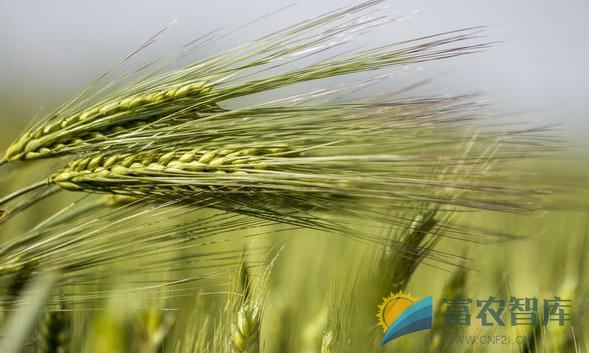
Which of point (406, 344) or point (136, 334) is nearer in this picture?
point (136, 334)

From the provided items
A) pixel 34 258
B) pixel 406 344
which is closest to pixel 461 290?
pixel 406 344

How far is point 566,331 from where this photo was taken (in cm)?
85

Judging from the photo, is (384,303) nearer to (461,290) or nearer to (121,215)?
(461,290)

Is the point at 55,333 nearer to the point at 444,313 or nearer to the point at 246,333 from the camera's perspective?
the point at 246,333

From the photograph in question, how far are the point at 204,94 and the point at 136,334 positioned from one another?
29cm

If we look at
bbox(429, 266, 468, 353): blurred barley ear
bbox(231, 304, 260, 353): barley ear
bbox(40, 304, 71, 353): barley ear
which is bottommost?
bbox(40, 304, 71, 353): barley ear

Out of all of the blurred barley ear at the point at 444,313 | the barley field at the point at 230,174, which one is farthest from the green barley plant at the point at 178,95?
the blurred barley ear at the point at 444,313

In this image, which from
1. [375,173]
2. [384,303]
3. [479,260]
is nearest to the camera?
[375,173]

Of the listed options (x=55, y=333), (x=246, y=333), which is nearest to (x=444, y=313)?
(x=246, y=333)

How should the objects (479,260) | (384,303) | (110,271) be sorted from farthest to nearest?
(479,260) < (384,303) < (110,271)

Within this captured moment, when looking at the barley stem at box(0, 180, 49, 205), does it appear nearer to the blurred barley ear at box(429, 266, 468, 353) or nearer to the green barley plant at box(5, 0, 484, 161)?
the green barley plant at box(5, 0, 484, 161)

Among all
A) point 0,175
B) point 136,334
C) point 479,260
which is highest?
point 479,260

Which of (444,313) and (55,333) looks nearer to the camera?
(55,333)

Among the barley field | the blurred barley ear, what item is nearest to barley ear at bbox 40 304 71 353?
the barley field
